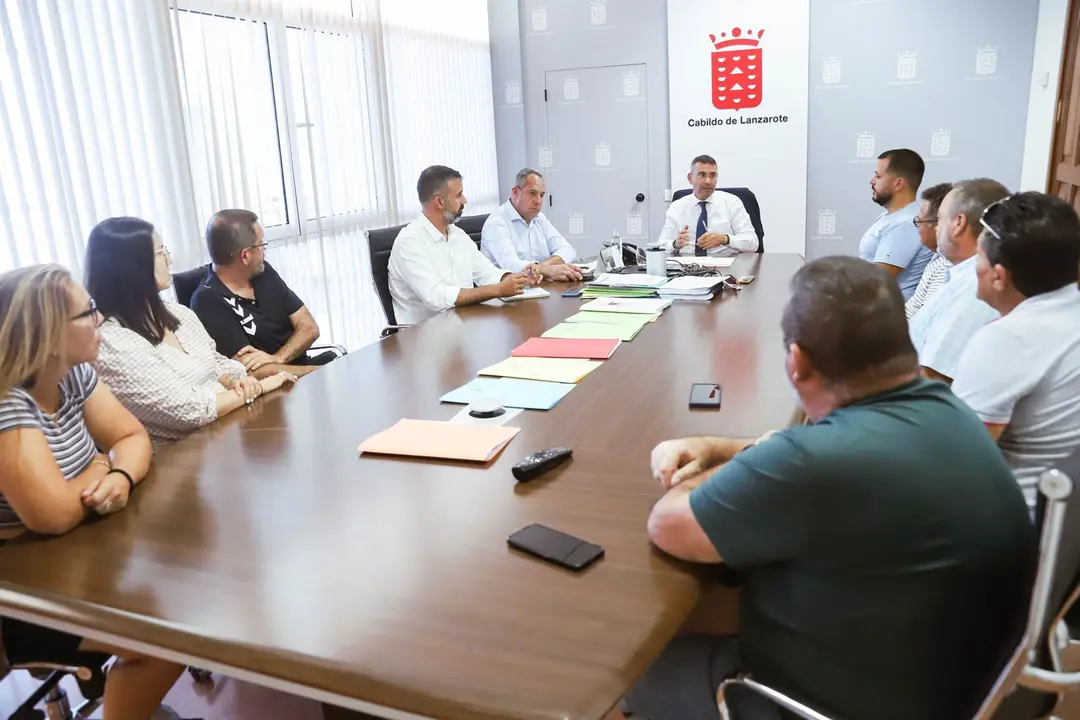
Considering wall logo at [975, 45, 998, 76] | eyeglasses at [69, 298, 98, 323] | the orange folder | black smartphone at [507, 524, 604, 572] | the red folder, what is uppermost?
wall logo at [975, 45, 998, 76]

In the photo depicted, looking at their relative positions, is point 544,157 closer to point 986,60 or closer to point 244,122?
point 244,122

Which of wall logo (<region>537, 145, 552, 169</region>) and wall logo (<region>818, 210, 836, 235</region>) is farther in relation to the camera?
wall logo (<region>537, 145, 552, 169</region>)

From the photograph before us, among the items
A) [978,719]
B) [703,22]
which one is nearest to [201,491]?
[978,719]

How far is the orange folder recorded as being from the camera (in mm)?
1701

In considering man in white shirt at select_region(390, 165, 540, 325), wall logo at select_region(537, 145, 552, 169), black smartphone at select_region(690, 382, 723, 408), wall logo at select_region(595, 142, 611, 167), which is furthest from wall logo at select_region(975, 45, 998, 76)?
black smartphone at select_region(690, 382, 723, 408)

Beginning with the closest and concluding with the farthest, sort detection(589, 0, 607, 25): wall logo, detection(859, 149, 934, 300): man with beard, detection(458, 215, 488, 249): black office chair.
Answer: detection(859, 149, 934, 300): man with beard, detection(458, 215, 488, 249): black office chair, detection(589, 0, 607, 25): wall logo

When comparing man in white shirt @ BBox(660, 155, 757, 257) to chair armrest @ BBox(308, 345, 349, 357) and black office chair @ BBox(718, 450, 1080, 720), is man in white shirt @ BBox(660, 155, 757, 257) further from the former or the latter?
black office chair @ BBox(718, 450, 1080, 720)

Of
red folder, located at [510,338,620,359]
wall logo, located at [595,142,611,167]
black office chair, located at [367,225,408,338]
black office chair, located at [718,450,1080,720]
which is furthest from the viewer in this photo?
wall logo, located at [595,142,611,167]

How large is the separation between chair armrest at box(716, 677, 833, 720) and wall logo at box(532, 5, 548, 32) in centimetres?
606

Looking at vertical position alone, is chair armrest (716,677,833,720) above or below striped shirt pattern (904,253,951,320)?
below

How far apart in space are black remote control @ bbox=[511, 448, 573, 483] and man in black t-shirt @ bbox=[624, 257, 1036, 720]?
1.26 ft

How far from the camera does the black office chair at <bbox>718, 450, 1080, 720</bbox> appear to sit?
0.85m

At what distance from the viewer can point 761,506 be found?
108 cm

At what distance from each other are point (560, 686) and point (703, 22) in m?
5.79
